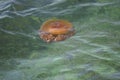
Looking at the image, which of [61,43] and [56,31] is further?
[56,31]

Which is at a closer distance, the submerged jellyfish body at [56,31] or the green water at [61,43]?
the green water at [61,43]

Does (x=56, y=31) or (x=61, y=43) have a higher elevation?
(x=56, y=31)

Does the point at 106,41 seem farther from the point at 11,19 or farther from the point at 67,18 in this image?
the point at 11,19

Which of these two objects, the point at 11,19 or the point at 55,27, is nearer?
the point at 55,27

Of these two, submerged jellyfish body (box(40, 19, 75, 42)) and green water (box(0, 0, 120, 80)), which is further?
submerged jellyfish body (box(40, 19, 75, 42))

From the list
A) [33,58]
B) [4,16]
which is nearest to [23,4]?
[4,16]
